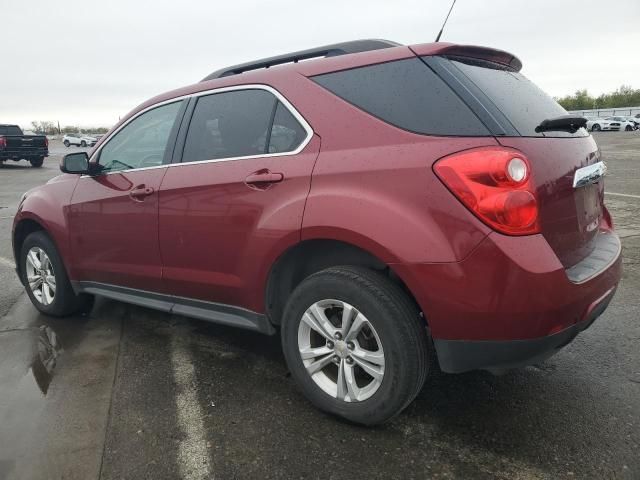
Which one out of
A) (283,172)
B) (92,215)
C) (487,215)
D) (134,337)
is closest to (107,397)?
(134,337)

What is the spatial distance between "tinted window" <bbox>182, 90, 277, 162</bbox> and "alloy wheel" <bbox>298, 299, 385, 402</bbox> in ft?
3.09

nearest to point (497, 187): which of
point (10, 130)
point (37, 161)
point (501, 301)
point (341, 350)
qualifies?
point (501, 301)

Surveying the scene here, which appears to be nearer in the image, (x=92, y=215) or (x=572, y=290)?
(x=572, y=290)

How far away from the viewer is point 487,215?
2.07 meters

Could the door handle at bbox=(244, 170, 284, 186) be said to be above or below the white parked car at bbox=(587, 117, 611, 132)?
above

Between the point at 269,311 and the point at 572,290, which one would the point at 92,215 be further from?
the point at 572,290

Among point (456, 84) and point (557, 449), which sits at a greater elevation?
point (456, 84)

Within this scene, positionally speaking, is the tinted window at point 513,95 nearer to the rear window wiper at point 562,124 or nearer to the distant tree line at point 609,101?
the rear window wiper at point 562,124

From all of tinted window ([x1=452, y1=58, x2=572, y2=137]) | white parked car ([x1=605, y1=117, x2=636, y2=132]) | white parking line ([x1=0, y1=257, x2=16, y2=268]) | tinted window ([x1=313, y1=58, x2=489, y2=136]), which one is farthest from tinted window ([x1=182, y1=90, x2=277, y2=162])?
white parked car ([x1=605, y1=117, x2=636, y2=132])

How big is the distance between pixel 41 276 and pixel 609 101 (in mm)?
91067

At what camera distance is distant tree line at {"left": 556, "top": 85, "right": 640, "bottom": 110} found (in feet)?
255

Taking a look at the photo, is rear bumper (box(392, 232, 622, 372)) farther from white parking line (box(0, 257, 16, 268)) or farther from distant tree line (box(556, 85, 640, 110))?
distant tree line (box(556, 85, 640, 110))

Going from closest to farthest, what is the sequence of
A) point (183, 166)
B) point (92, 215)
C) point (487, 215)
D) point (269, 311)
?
1. point (487, 215)
2. point (269, 311)
3. point (183, 166)
4. point (92, 215)

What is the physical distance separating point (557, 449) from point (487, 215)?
43.7 inches
